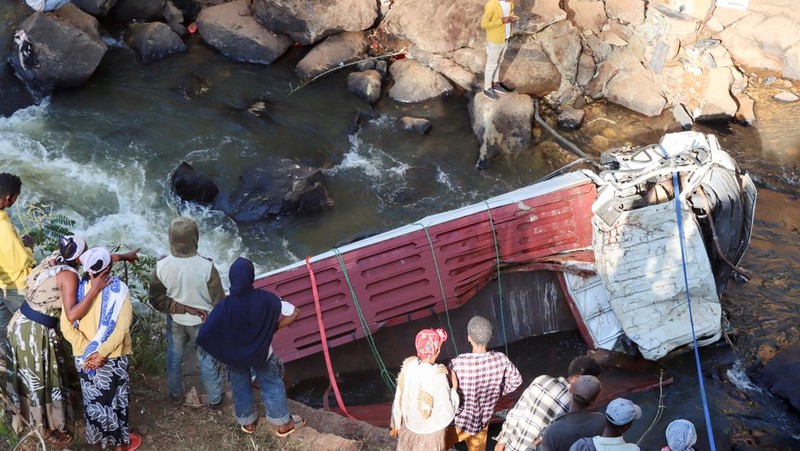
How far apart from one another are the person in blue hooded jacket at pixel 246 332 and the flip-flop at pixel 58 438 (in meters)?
1.11

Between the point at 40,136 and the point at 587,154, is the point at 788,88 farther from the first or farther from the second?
the point at 40,136

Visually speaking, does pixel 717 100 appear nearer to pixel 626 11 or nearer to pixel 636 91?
pixel 636 91

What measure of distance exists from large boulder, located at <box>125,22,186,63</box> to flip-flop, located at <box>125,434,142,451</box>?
28.1 feet

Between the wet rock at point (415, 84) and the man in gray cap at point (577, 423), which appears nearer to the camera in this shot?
the man in gray cap at point (577, 423)

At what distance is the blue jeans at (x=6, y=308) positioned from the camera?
5.39 metres

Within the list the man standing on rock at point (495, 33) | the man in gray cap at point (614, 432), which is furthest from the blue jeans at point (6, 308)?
the man standing on rock at point (495, 33)

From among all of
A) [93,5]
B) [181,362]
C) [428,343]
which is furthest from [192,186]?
[428,343]

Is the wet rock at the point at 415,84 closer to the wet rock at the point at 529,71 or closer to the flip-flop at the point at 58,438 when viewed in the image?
the wet rock at the point at 529,71

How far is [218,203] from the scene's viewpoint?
1038 centimetres

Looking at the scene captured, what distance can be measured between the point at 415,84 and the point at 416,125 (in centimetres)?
97

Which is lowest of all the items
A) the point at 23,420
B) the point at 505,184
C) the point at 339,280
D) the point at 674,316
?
the point at 505,184

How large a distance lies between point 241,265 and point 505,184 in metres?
6.96

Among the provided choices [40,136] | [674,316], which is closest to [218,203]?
[40,136]

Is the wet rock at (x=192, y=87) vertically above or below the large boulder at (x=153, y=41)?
below
